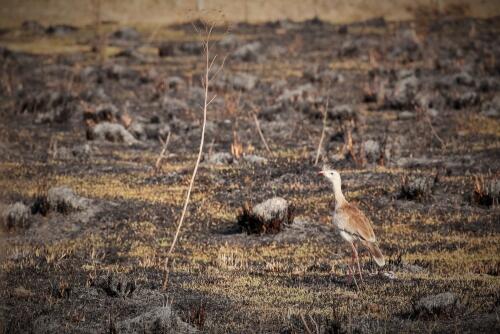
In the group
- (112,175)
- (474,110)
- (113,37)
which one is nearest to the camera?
(112,175)

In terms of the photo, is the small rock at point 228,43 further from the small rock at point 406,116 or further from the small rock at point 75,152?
the small rock at point 75,152

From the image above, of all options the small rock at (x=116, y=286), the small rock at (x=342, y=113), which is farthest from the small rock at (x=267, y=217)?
the small rock at (x=342, y=113)

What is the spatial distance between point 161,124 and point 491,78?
12043 mm

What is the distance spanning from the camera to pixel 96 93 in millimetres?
31609

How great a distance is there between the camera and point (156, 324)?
9.72m

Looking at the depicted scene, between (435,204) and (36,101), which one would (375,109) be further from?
(435,204)

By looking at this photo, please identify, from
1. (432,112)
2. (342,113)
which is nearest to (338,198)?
(342,113)

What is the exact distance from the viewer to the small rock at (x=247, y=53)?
42.5 meters

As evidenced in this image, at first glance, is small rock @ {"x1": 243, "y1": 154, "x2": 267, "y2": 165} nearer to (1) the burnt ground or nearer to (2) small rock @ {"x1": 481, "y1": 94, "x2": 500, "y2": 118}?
(1) the burnt ground

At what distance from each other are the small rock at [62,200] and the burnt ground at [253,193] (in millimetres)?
106

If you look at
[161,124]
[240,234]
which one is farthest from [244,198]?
[161,124]

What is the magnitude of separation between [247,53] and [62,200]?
1092 inches

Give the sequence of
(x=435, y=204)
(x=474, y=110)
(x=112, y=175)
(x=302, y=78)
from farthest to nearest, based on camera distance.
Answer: (x=302, y=78)
(x=474, y=110)
(x=112, y=175)
(x=435, y=204)

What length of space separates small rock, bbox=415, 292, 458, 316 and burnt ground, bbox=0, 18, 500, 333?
6 cm
